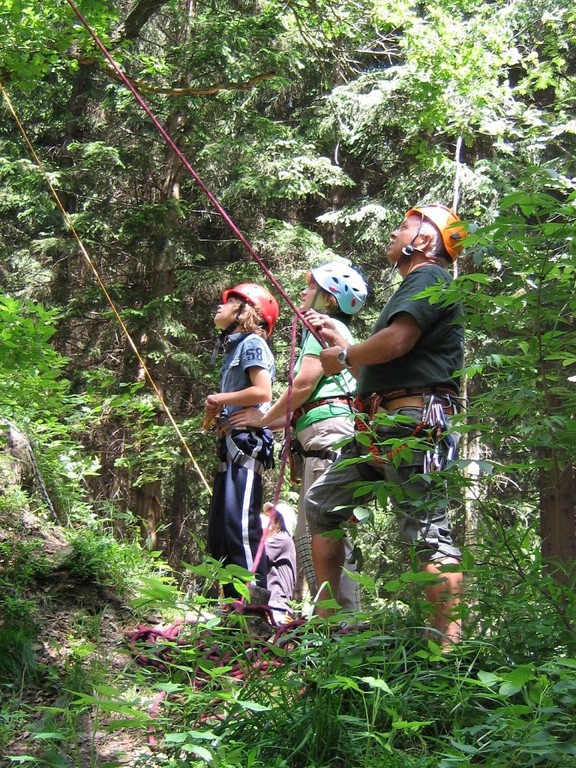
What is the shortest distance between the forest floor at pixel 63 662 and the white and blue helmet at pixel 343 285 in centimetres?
196

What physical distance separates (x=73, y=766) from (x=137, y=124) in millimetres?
11750

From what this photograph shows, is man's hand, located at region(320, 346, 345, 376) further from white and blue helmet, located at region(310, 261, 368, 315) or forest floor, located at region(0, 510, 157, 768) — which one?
forest floor, located at region(0, 510, 157, 768)

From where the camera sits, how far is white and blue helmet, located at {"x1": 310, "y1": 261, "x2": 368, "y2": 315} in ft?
15.3

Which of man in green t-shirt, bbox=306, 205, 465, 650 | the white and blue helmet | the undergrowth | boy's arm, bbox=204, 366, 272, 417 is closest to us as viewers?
the undergrowth

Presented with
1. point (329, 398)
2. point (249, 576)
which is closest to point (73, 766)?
point (249, 576)

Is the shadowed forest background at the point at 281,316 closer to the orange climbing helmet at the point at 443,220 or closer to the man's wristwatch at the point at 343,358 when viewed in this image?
the orange climbing helmet at the point at 443,220

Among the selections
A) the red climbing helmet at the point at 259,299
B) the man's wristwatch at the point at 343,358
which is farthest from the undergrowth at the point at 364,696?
the red climbing helmet at the point at 259,299

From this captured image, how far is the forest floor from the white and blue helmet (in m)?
1.96

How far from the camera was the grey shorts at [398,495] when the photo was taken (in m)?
2.95

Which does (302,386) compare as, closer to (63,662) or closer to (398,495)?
(398,495)

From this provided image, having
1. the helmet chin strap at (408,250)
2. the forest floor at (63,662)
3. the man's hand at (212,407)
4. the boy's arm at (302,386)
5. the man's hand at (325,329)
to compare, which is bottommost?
the forest floor at (63,662)

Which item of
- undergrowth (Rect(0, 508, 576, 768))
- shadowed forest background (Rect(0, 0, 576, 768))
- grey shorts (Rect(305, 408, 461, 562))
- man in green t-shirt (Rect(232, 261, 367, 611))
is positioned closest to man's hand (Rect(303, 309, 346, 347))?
man in green t-shirt (Rect(232, 261, 367, 611))

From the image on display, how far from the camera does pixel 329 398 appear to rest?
4.62m

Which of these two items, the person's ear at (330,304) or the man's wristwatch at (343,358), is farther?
the person's ear at (330,304)
